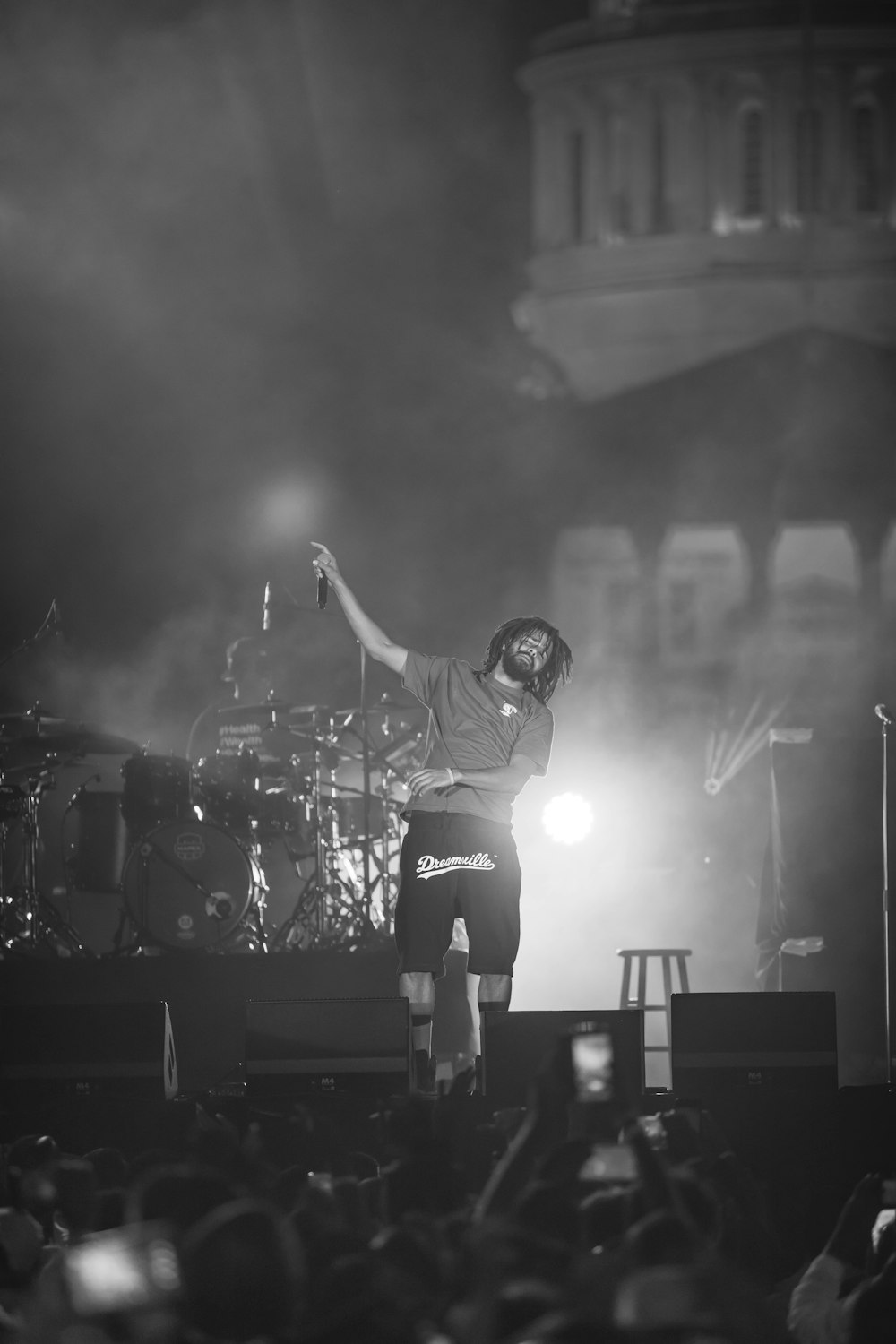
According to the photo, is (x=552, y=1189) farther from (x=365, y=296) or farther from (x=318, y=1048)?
(x=365, y=296)

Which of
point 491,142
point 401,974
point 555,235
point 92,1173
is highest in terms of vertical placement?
point 555,235

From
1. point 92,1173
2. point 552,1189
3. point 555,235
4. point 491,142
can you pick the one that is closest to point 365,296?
point 491,142

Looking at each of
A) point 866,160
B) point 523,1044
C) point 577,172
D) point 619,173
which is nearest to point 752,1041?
point 523,1044

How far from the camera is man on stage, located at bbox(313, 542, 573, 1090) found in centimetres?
496

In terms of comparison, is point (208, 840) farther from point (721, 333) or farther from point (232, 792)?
point (721, 333)

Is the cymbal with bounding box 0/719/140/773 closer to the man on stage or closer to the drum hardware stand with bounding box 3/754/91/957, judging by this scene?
the drum hardware stand with bounding box 3/754/91/957

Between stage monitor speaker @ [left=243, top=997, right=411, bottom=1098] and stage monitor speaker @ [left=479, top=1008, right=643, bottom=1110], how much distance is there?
32cm

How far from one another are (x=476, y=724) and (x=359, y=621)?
18.8 inches

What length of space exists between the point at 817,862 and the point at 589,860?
1.89 m

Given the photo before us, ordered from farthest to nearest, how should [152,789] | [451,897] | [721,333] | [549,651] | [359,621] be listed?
[721,333] < [152,789] < [549,651] < [359,621] < [451,897]

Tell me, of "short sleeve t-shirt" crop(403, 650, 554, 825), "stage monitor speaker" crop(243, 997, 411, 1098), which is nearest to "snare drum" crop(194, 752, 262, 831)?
"short sleeve t-shirt" crop(403, 650, 554, 825)

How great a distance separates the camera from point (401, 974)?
16.4 ft

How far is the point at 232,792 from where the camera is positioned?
315 inches

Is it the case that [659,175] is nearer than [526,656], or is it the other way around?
[526,656]
